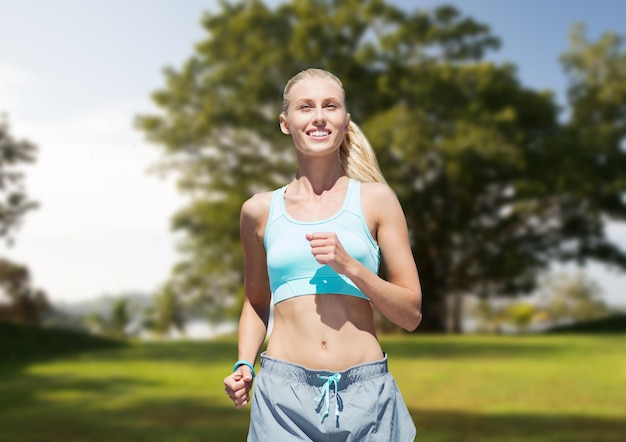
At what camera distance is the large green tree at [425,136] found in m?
29.2

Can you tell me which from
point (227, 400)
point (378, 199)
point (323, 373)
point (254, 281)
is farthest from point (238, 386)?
point (227, 400)

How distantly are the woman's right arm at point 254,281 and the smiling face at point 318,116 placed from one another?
0.26m

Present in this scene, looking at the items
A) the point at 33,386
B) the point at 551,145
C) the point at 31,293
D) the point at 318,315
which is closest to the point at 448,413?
the point at 33,386

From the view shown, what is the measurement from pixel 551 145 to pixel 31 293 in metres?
17.2

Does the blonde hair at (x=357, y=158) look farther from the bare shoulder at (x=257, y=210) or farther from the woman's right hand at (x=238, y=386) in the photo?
the woman's right hand at (x=238, y=386)

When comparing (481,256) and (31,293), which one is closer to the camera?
(31,293)

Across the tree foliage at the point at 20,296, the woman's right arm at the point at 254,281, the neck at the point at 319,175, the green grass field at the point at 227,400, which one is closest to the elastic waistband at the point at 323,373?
the woman's right arm at the point at 254,281

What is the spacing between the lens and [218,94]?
31672 millimetres

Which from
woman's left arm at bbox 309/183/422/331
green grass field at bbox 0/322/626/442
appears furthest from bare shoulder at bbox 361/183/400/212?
green grass field at bbox 0/322/626/442

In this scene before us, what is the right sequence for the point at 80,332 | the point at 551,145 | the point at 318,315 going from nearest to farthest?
the point at 318,315
the point at 80,332
the point at 551,145

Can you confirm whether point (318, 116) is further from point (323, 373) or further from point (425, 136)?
point (425, 136)

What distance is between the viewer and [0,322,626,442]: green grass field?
10281mm

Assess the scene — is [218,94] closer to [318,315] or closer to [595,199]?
[595,199]

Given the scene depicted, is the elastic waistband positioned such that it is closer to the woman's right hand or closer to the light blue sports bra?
the woman's right hand
